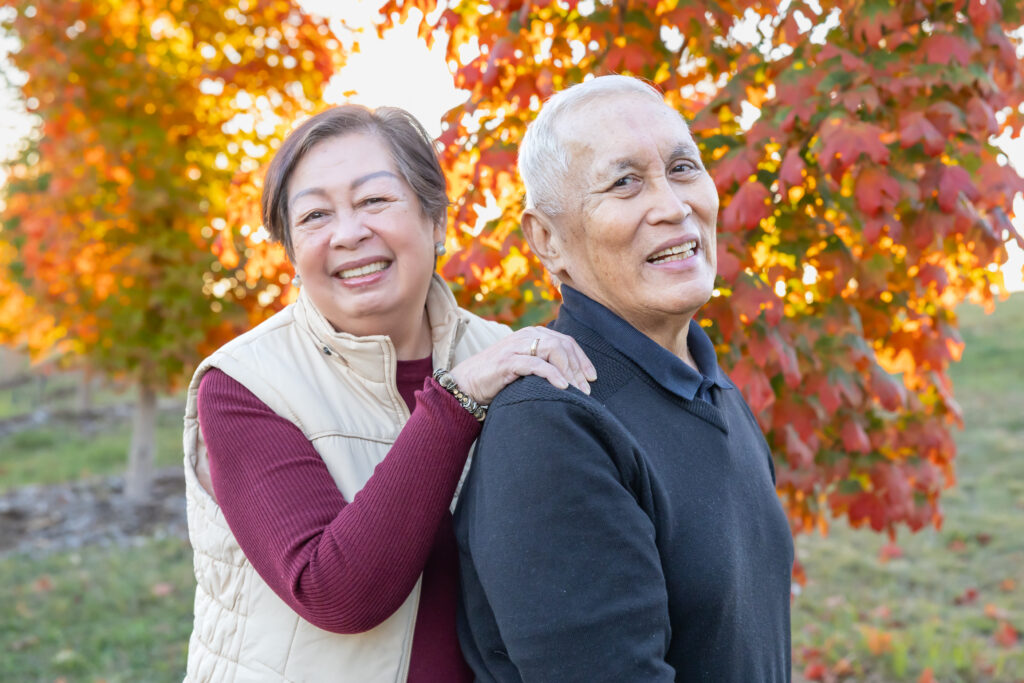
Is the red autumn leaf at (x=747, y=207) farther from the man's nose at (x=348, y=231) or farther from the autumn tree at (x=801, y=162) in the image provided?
the man's nose at (x=348, y=231)

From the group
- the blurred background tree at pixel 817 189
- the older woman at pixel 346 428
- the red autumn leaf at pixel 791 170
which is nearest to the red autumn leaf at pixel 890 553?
the blurred background tree at pixel 817 189

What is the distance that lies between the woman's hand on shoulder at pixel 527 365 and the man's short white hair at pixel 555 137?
243 millimetres

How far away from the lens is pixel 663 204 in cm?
163

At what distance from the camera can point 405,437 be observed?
1719mm

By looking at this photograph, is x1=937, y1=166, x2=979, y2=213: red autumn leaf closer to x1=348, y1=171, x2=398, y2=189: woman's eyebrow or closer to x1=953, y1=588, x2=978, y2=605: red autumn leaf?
x1=348, y1=171, x2=398, y2=189: woman's eyebrow

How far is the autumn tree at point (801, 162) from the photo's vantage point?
2.65 metres

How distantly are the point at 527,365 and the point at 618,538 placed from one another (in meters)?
0.35

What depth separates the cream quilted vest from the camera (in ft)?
5.99

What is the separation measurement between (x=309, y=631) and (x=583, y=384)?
79 centimetres

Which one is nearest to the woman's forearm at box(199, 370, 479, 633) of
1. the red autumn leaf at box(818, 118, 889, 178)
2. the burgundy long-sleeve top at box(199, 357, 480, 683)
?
the burgundy long-sleeve top at box(199, 357, 480, 683)

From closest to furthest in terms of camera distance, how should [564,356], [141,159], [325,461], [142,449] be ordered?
[564,356]
[325,461]
[141,159]
[142,449]

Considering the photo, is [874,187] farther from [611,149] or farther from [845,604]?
[845,604]

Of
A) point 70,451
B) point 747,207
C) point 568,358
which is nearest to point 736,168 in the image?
point 747,207

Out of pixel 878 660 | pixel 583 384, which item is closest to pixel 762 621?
pixel 583 384
